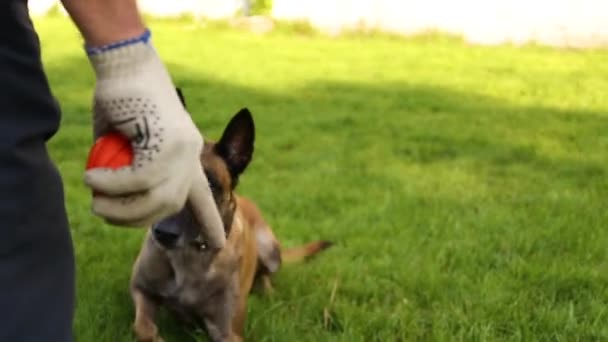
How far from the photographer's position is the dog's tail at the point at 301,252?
13.3 ft

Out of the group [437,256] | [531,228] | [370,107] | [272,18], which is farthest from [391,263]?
[272,18]

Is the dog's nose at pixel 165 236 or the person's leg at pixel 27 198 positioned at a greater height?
the person's leg at pixel 27 198

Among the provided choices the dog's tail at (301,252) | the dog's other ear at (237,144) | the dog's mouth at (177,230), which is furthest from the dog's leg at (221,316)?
the dog's tail at (301,252)

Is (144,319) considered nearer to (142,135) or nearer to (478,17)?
(142,135)

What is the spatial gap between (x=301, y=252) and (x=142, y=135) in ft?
9.04

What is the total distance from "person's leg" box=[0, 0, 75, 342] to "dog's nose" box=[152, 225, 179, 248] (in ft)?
5.42

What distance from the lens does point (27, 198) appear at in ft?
4.52

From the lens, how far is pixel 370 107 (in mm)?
8023

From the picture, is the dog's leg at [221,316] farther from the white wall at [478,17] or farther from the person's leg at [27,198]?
the white wall at [478,17]

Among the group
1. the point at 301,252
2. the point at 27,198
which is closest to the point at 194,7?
the point at 301,252

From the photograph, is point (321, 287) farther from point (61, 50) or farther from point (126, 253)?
point (61, 50)

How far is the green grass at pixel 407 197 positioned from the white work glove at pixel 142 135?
1.88 meters

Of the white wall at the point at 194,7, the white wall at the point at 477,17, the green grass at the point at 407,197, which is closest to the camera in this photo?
the green grass at the point at 407,197

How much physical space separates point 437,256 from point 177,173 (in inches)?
112
